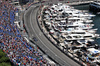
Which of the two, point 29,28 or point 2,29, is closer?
point 2,29

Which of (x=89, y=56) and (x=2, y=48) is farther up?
(x=2, y=48)

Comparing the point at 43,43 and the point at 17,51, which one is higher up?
the point at 17,51

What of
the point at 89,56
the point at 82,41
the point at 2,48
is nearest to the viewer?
the point at 2,48

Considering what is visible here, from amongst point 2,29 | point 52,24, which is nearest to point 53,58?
point 2,29

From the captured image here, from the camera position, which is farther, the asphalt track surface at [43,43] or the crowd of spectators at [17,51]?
the asphalt track surface at [43,43]

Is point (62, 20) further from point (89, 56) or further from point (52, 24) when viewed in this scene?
point (89, 56)

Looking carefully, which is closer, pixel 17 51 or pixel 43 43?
pixel 17 51

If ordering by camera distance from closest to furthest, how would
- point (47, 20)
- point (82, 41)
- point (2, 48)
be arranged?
point (2, 48) < point (82, 41) < point (47, 20)

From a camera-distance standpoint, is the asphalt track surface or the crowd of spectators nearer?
the crowd of spectators
